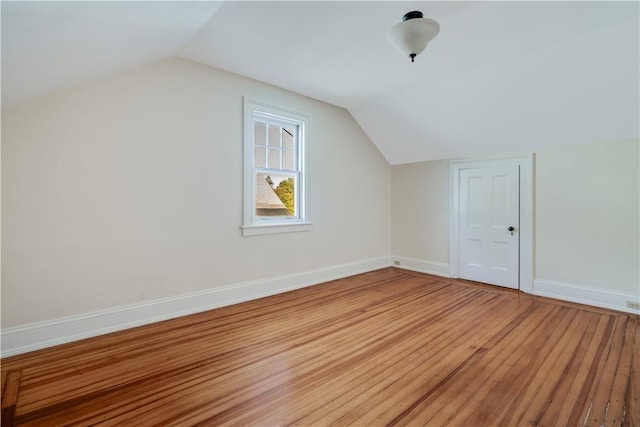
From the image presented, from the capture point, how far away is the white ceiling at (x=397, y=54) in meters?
1.97

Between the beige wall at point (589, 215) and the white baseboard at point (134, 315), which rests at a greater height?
the beige wall at point (589, 215)

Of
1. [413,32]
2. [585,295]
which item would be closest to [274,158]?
[413,32]

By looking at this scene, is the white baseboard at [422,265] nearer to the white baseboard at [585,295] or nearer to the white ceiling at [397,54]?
the white baseboard at [585,295]

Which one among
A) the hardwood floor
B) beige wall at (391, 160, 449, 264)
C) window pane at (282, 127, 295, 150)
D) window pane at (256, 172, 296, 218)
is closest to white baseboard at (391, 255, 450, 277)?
beige wall at (391, 160, 449, 264)

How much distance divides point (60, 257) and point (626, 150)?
5982mm

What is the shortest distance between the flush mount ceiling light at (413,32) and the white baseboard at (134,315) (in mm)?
3085

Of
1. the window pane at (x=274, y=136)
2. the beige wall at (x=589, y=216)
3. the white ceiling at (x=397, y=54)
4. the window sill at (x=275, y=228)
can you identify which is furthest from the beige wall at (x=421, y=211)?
the window pane at (x=274, y=136)

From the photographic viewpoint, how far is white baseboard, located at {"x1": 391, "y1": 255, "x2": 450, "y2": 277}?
5.09 m

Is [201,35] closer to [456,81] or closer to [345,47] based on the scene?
[345,47]

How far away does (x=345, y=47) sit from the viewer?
115 inches

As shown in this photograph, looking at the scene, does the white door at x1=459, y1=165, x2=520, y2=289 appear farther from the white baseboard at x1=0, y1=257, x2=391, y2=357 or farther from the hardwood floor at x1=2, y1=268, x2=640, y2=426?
the white baseboard at x1=0, y1=257, x2=391, y2=357

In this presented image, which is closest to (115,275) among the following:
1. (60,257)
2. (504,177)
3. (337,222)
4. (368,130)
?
(60,257)

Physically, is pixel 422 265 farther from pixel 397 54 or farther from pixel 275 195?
pixel 397 54

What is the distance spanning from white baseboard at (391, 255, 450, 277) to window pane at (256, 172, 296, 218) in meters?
2.51
